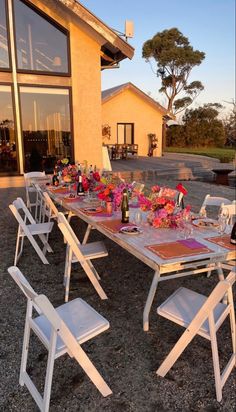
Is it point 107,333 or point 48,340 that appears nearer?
point 48,340

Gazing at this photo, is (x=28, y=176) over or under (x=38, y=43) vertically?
under

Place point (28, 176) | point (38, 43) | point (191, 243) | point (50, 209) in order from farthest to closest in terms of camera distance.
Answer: point (38, 43), point (28, 176), point (50, 209), point (191, 243)

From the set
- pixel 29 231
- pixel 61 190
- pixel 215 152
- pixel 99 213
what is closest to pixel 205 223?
pixel 99 213

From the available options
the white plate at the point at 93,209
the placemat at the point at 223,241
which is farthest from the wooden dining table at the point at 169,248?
the white plate at the point at 93,209

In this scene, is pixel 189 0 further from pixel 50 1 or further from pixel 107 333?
pixel 107 333

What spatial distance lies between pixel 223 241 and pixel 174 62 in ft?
94.8

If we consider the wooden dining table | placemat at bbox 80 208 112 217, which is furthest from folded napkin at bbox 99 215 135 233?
placemat at bbox 80 208 112 217

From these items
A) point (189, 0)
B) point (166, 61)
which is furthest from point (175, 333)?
point (166, 61)

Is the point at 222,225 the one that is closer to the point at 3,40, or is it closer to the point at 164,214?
the point at 164,214

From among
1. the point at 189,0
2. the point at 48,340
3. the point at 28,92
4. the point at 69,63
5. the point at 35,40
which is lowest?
the point at 48,340

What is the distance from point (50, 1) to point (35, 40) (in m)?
1.04

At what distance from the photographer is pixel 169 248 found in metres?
2.18

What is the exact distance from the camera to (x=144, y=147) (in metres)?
17.6

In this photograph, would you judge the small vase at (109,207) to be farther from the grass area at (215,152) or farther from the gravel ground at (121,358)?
the grass area at (215,152)
